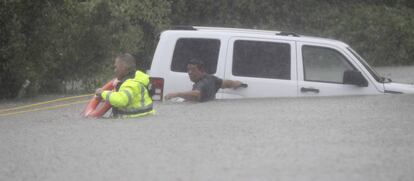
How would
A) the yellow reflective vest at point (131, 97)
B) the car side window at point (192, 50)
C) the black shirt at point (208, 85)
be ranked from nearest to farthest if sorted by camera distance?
1. the yellow reflective vest at point (131, 97)
2. the black shirt at point (208, 85)
3. the car side window at point (192, 50)

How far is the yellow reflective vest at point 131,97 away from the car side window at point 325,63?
2.38 m

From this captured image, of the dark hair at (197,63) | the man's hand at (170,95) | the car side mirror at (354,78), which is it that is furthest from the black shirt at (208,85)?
the car side mirror at (354,78)

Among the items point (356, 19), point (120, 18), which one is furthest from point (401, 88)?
point (356, 19)

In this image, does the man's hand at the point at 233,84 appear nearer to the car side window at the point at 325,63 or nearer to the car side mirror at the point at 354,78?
the car side window at the point at 325,63

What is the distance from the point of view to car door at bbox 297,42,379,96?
44.7ft

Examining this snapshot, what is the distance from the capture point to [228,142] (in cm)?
1094

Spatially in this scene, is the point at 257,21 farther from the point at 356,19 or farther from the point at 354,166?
the point at 354,166

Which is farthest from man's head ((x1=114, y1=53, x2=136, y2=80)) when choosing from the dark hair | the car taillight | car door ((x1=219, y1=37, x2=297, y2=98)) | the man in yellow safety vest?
car door ((x1=219, y1=37, x2=297, y2=98))

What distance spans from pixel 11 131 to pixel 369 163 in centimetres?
572

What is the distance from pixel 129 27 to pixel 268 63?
10.0 meters

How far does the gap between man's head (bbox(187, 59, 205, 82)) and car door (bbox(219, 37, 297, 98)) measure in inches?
19.8

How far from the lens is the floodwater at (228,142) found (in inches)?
359

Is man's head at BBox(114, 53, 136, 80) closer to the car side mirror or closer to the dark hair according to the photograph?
the dark hair

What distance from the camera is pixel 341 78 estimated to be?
13641 mm
